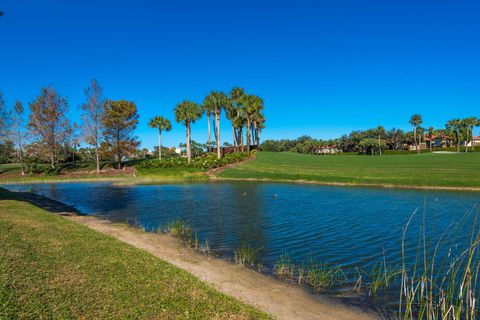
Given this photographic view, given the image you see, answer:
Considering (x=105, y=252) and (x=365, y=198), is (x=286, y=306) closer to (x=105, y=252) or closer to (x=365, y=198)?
(x=105, y=252)

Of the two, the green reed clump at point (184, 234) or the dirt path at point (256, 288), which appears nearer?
the dirt path at point (256, 288)

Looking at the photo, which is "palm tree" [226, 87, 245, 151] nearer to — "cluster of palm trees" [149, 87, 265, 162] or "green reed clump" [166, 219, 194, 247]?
"cluster of palm trees" [149, 87, 265, 162]

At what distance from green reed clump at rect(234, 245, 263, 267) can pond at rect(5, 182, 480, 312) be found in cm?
33

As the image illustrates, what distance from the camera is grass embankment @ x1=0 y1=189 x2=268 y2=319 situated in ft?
19.2

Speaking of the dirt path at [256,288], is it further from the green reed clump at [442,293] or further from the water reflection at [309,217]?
the water reflection at [309,217]

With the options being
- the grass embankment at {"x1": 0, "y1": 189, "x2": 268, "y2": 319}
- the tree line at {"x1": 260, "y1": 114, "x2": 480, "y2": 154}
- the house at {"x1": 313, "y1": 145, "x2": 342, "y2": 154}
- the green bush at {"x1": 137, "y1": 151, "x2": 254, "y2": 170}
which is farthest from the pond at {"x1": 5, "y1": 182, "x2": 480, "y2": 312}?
the house at {"x1": 313, "y1": 145, "x2": 342, "y2": 154}

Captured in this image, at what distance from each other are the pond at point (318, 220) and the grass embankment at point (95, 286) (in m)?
3.99

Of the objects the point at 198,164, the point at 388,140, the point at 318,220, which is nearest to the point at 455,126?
the point at 388,140

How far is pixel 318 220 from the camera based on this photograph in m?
17.4

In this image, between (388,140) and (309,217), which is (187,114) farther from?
(388,140)

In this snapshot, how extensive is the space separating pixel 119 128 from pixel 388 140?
326 ft

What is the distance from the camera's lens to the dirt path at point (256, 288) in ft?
23.3

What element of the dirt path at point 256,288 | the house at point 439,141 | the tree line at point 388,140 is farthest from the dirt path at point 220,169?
the house at point 439,141

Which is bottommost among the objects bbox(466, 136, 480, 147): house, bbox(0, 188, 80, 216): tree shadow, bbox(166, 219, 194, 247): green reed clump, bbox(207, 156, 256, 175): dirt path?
bbox(166, 219, 194, 247): green reed clump
